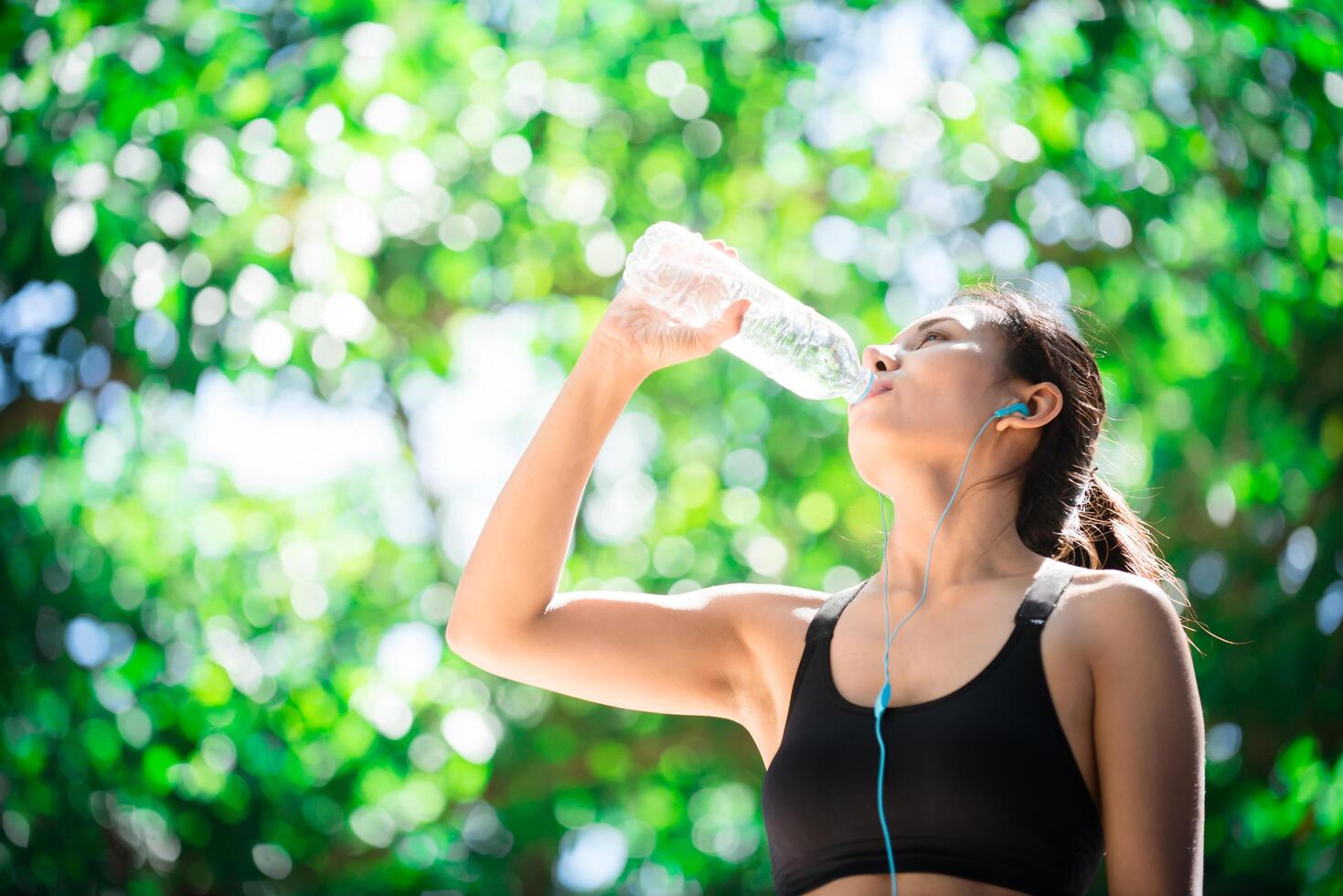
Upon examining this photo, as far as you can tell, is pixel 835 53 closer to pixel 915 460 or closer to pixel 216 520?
pixel 216 520

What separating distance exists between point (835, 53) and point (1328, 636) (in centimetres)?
203

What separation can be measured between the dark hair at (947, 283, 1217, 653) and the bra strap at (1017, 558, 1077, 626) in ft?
0.51

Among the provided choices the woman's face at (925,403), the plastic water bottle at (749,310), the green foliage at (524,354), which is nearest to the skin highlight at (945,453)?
the woman's face at (925,403)

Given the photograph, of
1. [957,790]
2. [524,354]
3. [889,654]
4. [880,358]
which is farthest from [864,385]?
[524,354]

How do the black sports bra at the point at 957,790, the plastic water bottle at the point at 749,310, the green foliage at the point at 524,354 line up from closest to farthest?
the black sports bra at the point at 957,790, the plastic water bottle at the point at 749,310, the green foliage at the point at 524,354

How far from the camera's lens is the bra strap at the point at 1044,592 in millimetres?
1227

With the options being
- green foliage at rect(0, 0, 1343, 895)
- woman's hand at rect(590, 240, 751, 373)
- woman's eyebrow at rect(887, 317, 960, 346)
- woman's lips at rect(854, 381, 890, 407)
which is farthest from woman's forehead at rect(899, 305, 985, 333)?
green foliage at rect(0, 0, 1343, 895)

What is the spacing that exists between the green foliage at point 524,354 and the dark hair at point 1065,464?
5.51ft

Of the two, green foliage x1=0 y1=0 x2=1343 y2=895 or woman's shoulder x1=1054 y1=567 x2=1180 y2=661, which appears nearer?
woman's shoulder x1=1054 y1=567 x2=1180 y2=661

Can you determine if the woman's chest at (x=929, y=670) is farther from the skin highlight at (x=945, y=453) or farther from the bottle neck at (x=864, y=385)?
the bottle neck at (x=864, y=385)

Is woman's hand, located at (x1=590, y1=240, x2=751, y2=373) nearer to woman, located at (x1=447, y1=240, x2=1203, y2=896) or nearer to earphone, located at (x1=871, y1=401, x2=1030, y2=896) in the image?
woman, located at (x1=447, y1=240, x2=1203, y2=896)

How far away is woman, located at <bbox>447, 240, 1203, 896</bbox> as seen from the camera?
1137 millimetres

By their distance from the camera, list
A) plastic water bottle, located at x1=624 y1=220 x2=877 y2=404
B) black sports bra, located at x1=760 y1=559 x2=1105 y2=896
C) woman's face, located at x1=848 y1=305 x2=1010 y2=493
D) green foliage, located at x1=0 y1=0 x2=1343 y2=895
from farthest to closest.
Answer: green foliage, located at x1=0 y1=0 x2=1343 y2=895 < plastic water bottle, located at x1=624 y1=220 x2=877 y2=404 < woman's face, located at x1=848 y1=305 x2=1010 y2=493 < black sports bra, located at x1=760 y1=559 x2=1105 y2=896

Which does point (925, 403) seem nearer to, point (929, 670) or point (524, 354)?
point (929, 670)
